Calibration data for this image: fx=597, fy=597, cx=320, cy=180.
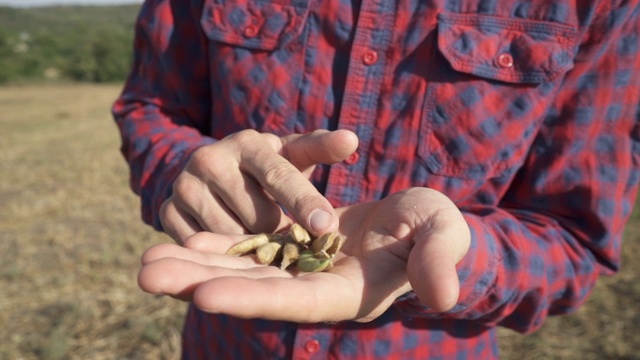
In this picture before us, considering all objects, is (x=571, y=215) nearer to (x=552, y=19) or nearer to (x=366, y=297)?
(x=552, y=19)

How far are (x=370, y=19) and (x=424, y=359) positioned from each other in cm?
89

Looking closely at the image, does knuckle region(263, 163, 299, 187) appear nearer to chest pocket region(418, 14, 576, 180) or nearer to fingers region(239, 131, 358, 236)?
fingers region(239, 131, 358, 236)

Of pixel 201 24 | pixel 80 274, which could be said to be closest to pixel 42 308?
pixel 80 274

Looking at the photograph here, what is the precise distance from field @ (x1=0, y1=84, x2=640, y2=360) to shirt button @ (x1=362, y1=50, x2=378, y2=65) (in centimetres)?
289

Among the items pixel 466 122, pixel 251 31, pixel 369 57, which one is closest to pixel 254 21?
pixel 251 31

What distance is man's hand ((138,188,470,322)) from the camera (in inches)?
39.6

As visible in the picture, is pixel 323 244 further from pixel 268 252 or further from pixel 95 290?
pixel 95 290

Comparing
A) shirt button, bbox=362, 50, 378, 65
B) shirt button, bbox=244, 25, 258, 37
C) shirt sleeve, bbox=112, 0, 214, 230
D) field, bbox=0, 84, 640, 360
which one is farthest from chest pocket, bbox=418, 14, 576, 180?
field, bbox=0, 84, 640, 360

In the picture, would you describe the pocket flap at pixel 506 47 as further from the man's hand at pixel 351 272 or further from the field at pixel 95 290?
the field at pixel 95 290

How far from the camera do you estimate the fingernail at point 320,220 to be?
3.96ft

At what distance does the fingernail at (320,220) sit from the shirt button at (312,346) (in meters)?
0.44

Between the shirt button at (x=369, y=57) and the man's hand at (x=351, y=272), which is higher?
the shirt button at (x=369, y=57)

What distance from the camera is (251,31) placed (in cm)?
162

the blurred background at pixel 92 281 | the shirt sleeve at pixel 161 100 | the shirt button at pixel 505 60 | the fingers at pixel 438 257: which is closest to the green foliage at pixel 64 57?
the blurred background at pixel 92 281
